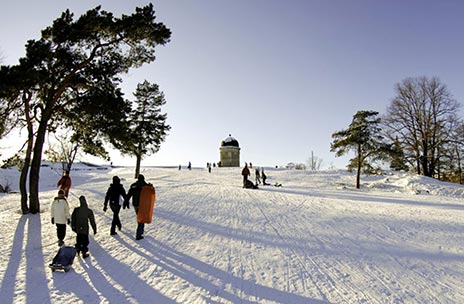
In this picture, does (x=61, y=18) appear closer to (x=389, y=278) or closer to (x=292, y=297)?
(x=292, y=297)

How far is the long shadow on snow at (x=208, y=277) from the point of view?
5.24 m

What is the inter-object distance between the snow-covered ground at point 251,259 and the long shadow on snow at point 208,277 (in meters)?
0.02

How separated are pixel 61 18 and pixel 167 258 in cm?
1198

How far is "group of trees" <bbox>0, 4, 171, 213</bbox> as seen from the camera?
12.9 m

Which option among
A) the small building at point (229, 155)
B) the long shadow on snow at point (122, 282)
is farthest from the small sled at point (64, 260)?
the small building at point (229, 155)

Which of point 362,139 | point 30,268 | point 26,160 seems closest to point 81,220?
point 30,268

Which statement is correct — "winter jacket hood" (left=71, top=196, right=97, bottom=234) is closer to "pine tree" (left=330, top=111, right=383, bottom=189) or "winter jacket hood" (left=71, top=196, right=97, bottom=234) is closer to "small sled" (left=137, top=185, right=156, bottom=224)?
"small sled" (left=137, top=185, right=156, bottom=224)

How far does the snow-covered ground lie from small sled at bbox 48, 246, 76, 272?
0.18 m

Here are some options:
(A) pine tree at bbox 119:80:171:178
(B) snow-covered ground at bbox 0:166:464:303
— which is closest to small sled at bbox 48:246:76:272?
(B) snow-covered ground at bbox 0:166:464:303

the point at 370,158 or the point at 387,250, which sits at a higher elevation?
the point at 370,158

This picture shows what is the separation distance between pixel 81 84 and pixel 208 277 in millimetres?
11845

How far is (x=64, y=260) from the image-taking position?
666 centimetres

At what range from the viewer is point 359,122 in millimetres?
29797

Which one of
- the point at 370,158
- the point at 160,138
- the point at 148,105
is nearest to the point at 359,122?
the point at 370,158
